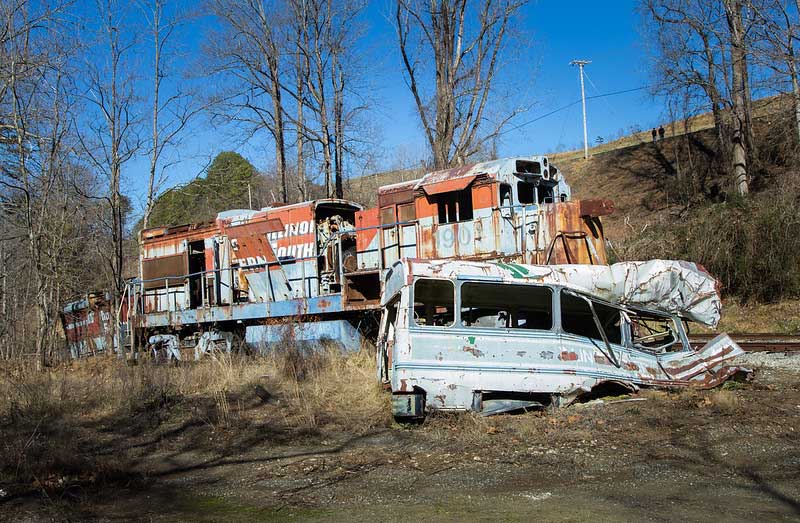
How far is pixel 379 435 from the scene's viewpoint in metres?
8.52

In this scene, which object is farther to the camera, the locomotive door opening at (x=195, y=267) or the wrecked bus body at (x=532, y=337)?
the locomotive door opening at (x=195, y=267)

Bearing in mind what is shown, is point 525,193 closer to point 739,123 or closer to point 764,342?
point 764,342

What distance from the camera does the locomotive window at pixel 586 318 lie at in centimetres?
948

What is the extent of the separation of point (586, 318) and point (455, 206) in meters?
4.06

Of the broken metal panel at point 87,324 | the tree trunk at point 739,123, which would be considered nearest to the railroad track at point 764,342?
the tree trunk at point 739,123

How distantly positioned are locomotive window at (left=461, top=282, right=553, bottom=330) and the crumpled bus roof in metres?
0.32

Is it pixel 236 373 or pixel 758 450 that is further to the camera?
pixel 236 373

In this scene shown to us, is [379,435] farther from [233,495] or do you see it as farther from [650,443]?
[650,443]

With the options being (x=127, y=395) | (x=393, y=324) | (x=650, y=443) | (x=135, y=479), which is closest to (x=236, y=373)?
(x=127, y=395)

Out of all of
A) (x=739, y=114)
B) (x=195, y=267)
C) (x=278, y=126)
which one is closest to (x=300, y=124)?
(x=278, y=126)

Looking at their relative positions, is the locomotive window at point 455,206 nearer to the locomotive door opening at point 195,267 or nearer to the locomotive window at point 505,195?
the locomotive window at point 505,195

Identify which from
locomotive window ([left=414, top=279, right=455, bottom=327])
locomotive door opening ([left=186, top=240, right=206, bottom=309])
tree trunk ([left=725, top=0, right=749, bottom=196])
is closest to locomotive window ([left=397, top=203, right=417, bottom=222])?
locomotive window ([left=414, top=279, right=455, bottom=327])

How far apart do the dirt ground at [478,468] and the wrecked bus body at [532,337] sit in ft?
1.09

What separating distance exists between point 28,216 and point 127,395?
18.8ft
